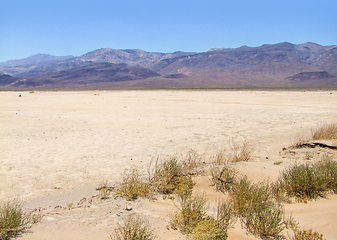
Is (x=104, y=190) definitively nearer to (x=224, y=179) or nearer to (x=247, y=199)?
(x=224, y=179)

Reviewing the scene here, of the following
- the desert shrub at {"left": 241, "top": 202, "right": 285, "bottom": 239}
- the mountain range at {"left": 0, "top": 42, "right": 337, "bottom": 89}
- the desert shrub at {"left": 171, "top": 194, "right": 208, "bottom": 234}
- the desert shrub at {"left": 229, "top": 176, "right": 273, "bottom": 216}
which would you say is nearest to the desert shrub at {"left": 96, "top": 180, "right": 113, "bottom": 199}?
the desert shrub at {"left": 171, "top": 194, "right": 208, "bottom": 234}

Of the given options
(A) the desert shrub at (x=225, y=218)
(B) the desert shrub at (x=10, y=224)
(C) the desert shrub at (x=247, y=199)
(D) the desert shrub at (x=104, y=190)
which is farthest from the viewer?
(D) the desert shrub at (x=104, y=190)

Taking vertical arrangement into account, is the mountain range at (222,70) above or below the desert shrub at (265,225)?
above

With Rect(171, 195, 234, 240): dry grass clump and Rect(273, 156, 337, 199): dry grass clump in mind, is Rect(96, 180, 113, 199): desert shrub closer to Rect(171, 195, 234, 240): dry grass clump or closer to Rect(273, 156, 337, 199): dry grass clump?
Rect(171, 195, 234, 240): dry grass clump

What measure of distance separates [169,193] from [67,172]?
2.38 metres

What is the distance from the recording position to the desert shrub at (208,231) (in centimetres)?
297

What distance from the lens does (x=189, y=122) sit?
12.1m

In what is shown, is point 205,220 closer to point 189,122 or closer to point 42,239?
point 42,239

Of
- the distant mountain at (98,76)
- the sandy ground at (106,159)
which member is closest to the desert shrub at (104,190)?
the sandy ground at (106,159)

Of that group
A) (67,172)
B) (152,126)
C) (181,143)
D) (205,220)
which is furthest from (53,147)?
(205,220)

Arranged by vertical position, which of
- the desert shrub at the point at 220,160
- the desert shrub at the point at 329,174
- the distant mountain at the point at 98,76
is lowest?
the desert shrub at the point at 220,160

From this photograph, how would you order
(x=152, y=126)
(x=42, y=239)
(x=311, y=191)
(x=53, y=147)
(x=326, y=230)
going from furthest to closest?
(x=152, y=126) → (x=53, y=147) → (x=311, y=191) → (x=326, y=230) → (x=42, y=239)

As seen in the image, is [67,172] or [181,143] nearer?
[67,172]

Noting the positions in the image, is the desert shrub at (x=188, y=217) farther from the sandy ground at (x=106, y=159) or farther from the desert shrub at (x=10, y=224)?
the desert shrub at (x=10, y=224)
